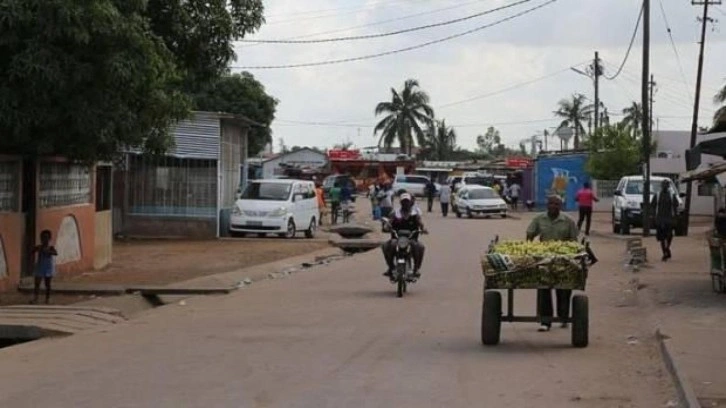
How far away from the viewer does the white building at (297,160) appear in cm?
8241

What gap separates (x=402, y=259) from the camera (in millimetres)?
17859

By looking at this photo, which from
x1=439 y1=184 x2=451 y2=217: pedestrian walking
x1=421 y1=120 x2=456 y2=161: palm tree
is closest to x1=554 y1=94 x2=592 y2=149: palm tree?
x1=421 y1=120 x2=456 y2=161: palm tree

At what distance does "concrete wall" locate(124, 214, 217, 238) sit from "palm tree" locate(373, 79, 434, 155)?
232 ft

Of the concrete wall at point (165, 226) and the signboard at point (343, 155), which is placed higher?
the signboard at point (343, 155)

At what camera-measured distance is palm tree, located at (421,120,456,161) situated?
12512cm

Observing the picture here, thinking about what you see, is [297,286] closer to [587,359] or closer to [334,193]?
[587,359]

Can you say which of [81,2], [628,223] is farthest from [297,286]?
[628,223]

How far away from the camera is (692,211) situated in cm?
5744

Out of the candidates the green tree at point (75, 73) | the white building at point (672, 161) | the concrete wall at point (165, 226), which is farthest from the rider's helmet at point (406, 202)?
the white building at point (672, 161)

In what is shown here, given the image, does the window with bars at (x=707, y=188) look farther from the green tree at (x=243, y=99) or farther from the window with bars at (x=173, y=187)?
the green tree at (x=243, y=99)

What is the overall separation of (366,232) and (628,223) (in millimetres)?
8902

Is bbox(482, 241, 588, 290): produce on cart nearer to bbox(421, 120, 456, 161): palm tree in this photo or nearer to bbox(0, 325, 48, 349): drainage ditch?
bbox(0, 325, 48, 349): drainage ditch

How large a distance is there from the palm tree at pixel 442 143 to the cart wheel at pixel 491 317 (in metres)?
105

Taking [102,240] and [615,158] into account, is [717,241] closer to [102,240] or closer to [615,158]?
[102,240]
